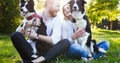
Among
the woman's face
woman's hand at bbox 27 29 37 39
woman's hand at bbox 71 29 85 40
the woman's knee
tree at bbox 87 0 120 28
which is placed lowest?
tree at bbox 87 0 120 28

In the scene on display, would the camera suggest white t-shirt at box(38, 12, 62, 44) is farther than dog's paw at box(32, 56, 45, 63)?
Yes

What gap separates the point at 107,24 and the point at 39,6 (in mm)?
20324

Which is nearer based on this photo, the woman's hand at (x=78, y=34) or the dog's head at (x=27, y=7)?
the dog's head at (x=27, y=7)

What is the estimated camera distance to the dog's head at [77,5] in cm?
642

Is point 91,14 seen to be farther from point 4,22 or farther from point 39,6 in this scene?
point 39,6

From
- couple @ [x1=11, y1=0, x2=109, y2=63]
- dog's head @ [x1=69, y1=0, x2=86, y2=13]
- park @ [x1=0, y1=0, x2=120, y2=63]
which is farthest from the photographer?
park @ [x1=0, y1=0, x2=120, y2=63]

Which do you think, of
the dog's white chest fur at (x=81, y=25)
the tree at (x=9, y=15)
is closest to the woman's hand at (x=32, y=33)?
the dog's white chest fur at (x=81, y=25)

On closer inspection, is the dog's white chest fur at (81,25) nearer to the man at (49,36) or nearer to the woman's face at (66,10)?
the woman's face at (66,10)

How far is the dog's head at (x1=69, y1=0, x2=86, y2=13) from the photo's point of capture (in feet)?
21.0

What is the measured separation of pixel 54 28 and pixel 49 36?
0.16 m

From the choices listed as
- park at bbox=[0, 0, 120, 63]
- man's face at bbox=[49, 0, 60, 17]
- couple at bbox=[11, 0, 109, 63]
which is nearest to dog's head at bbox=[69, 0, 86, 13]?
couple at bbox=[11, 0, 109, 63]

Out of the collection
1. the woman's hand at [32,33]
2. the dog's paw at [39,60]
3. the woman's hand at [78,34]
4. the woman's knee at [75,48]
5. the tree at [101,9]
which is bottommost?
the tree at [101,9]

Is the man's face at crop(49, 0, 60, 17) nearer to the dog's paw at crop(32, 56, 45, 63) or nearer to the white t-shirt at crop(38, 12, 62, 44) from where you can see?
the white t-shirt at crop(38, 12, 62, 44)

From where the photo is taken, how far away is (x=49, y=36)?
20.9 feet
